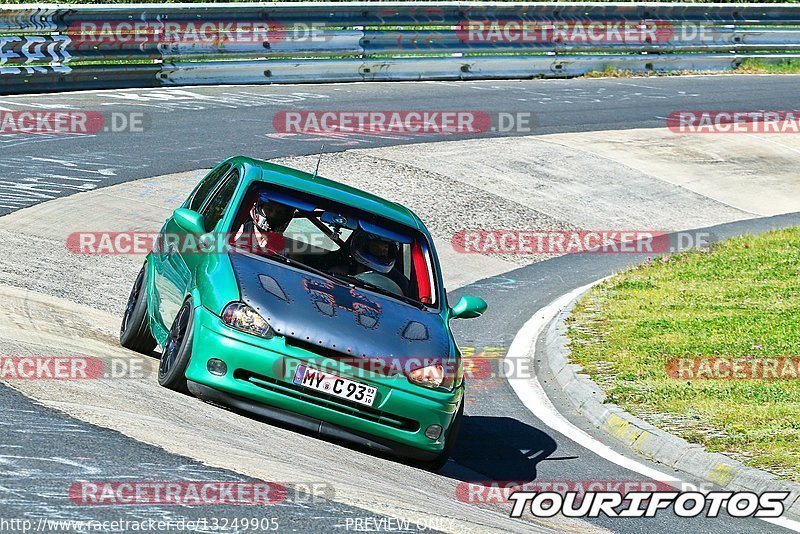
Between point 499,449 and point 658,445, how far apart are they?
1.09 metres

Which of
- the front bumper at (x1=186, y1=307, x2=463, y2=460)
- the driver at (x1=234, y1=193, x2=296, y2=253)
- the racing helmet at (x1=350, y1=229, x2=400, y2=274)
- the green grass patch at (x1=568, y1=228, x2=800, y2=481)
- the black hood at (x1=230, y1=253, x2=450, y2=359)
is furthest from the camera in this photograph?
the green grass patch at (x1=568, y1=228, x2=800, y2=481)

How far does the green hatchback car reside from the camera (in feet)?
25.3

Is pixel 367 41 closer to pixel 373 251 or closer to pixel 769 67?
pixel 769 67

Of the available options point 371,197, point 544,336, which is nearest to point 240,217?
point 371,197

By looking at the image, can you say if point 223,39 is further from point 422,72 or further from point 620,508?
point 620,508

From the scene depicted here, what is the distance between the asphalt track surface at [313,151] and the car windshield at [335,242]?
1.27 m

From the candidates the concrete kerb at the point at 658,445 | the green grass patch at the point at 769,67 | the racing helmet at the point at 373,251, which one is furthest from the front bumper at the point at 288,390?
the green grass patch at the point at 769,67

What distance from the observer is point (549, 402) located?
10672mm

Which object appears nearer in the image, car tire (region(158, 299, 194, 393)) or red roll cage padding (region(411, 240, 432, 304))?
car tire (region(158, 299, 194, 393))

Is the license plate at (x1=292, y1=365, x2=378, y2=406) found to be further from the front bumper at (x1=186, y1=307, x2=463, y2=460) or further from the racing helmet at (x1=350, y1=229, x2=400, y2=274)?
the racing helmet at (x1=350, y1=229, x2=400, y2=274)

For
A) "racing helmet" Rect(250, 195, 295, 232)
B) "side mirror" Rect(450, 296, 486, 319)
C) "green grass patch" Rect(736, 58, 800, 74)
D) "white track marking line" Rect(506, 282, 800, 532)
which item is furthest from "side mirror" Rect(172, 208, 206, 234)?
"green grass patch" Rect(736, 58, 800, 74)

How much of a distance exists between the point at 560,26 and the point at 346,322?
19050mm

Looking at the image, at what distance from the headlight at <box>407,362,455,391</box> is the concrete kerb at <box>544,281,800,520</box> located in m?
1.84

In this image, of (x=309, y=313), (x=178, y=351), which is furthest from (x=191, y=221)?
(x=309, y=313)
